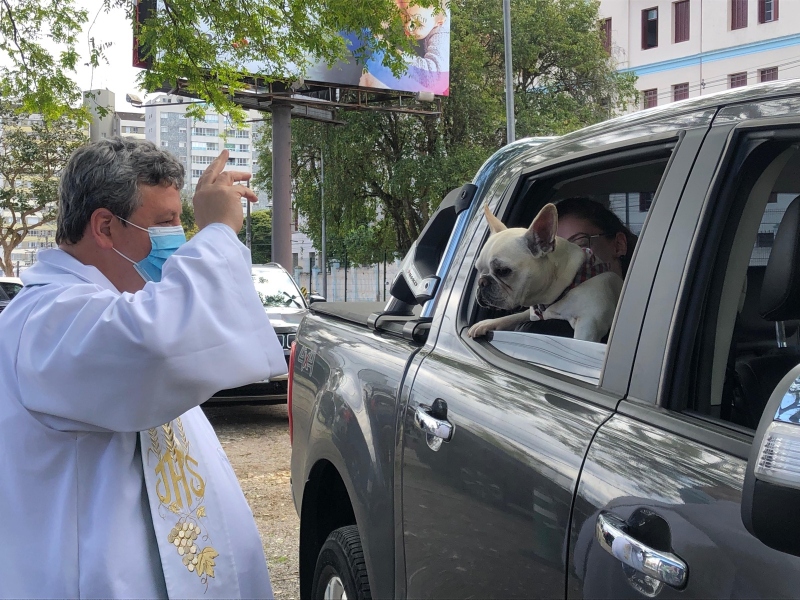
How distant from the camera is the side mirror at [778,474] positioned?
3.01ft

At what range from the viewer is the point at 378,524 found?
102 inches

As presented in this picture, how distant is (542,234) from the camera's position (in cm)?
264

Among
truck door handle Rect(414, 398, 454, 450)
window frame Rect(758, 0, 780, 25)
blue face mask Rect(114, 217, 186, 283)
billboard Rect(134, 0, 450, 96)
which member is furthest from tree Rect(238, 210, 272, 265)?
blue face mask Rect(114, 217, 186, 283)

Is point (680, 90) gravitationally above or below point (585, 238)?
above

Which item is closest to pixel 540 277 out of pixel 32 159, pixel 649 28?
pixel 32 159

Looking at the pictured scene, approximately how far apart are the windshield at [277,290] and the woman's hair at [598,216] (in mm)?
7643

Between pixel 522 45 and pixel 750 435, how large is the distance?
3018cm

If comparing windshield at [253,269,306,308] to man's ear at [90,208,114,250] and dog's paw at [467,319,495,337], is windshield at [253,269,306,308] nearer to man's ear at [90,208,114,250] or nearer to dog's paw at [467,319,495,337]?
dog's paw at [467,319,495,337]

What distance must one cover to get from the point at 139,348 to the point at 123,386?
9cm

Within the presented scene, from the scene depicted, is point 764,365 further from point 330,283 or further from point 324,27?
point 330,283

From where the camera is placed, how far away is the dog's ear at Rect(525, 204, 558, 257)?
2.58m

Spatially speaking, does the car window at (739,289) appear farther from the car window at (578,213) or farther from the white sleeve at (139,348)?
the white sleeve at (139,348)

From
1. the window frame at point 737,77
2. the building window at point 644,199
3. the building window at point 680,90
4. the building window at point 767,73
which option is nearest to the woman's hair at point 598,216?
the building window at point 644,199

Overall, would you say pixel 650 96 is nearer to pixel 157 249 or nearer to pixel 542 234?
pixel 542 234
